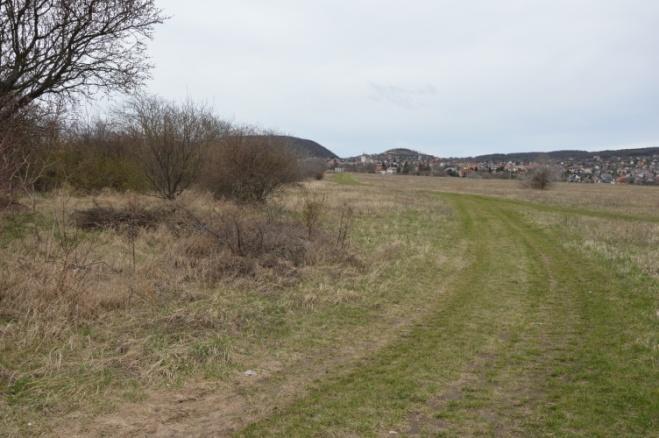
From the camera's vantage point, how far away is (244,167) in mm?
22000

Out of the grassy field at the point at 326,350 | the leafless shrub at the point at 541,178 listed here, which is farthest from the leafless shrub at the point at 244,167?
the leafless shrub at the point at 541,178

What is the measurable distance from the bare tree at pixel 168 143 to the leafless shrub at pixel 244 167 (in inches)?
43.5

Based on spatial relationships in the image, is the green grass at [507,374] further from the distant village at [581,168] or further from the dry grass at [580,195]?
the distant village at [581,168]

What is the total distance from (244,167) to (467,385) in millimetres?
18183

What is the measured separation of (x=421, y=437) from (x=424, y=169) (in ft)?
491

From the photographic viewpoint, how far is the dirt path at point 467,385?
13.9ft

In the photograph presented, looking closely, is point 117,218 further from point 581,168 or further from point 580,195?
point 581,168

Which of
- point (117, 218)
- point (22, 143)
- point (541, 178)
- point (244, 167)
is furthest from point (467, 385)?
point (541, 178)

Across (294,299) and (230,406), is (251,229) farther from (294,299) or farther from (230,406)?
(230,406)

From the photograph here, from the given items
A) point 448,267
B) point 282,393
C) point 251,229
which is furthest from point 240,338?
point 448,267

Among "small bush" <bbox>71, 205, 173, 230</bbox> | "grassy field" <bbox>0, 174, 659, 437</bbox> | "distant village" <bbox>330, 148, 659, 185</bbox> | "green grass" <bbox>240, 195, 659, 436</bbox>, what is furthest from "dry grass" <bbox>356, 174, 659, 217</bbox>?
"distant village" <bbox>330, 148, 659, 185</bbox>

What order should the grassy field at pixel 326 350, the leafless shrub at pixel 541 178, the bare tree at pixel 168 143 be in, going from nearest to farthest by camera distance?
the grassy field at pixel 326 350 → the bare tree at pixel 168 143 → the leafless shrub at pixel 541 178

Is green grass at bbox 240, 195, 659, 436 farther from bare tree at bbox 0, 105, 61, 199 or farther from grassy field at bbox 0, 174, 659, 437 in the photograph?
bare tree at bbox 0, 105, 61, 199

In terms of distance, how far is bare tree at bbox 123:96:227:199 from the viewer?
21469mm
